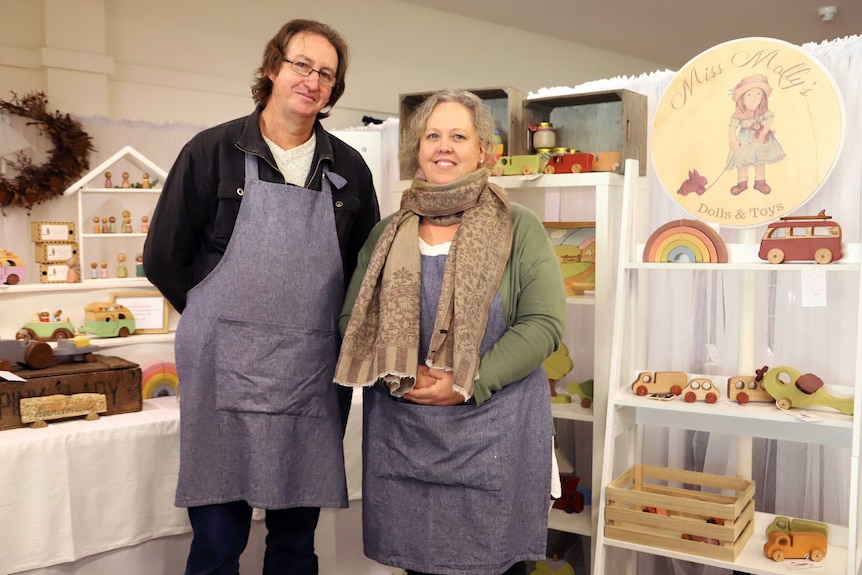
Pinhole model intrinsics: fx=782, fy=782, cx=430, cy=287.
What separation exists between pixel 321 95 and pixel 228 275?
0.49 meters

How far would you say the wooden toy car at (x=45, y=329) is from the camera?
8.27 ft

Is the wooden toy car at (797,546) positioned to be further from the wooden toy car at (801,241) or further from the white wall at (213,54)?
the white wall at (213,54)

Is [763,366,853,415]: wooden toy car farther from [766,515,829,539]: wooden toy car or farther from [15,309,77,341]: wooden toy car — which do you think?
[15,309,77,341]: wooden toy car

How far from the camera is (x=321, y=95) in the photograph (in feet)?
6.16

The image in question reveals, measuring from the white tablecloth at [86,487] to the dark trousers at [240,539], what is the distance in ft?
1.44

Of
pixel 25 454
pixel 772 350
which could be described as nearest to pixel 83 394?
pixel 25 454

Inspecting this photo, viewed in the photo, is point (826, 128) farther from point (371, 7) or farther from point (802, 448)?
point (371, 7)

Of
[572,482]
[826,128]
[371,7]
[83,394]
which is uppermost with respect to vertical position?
[371,7]

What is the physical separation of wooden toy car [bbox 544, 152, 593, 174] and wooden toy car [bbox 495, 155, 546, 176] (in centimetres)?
3

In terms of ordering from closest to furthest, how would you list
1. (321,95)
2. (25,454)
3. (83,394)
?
(321,95), (25,454), (83,394)

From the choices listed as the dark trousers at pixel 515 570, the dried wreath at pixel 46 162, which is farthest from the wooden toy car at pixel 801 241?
the dried wreath at pixel 46 162

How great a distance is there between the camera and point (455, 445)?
5.68 feet

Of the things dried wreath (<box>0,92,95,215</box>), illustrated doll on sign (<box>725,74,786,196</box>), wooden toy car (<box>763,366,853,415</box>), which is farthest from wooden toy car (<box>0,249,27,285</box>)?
wooden toy car (<box>763,366,853,415</box>)

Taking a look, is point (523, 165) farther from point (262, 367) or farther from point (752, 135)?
point (262, 367)
